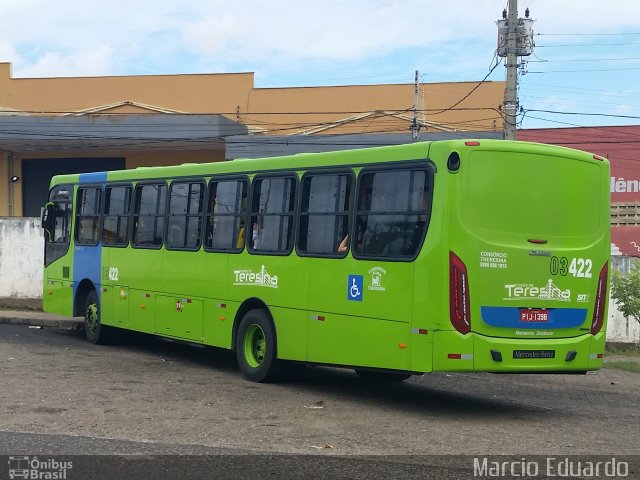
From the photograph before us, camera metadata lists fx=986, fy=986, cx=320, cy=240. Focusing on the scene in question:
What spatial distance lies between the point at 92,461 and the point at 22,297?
20.5 metres

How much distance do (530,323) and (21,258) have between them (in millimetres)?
19985

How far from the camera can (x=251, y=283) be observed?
13.6 m

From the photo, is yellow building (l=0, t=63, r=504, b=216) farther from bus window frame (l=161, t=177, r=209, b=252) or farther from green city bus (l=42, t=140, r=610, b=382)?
green city bus (l=42, t=140, r=610, b=382)

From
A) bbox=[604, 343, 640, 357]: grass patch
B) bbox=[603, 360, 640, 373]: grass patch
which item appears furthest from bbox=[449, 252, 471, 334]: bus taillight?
bbox=[604, 343, 640, 357]: grass patch

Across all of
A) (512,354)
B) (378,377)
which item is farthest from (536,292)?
Result: (378,377)

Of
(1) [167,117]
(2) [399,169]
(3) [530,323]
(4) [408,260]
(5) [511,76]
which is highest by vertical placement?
(1) [167,117]

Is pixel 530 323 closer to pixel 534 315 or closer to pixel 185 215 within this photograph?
pixel 534 315

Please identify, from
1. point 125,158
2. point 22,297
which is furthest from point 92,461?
point 125,158

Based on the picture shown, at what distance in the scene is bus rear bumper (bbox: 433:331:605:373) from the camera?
34.4 ft

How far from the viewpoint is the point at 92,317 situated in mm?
18281

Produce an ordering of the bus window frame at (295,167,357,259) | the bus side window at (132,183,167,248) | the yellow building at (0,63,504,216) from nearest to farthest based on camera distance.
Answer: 1. the bus window frame at (295,167,357,259)
2. the bus side window at (132,183,167,248)
3. the yellow building at (0,63,504,216)

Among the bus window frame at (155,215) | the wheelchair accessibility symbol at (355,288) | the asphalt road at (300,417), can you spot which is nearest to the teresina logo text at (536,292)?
the asphalt road at (300,417)

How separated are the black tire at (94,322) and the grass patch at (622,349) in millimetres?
10264

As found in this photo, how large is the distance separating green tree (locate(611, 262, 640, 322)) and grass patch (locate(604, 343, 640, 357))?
1135mm
